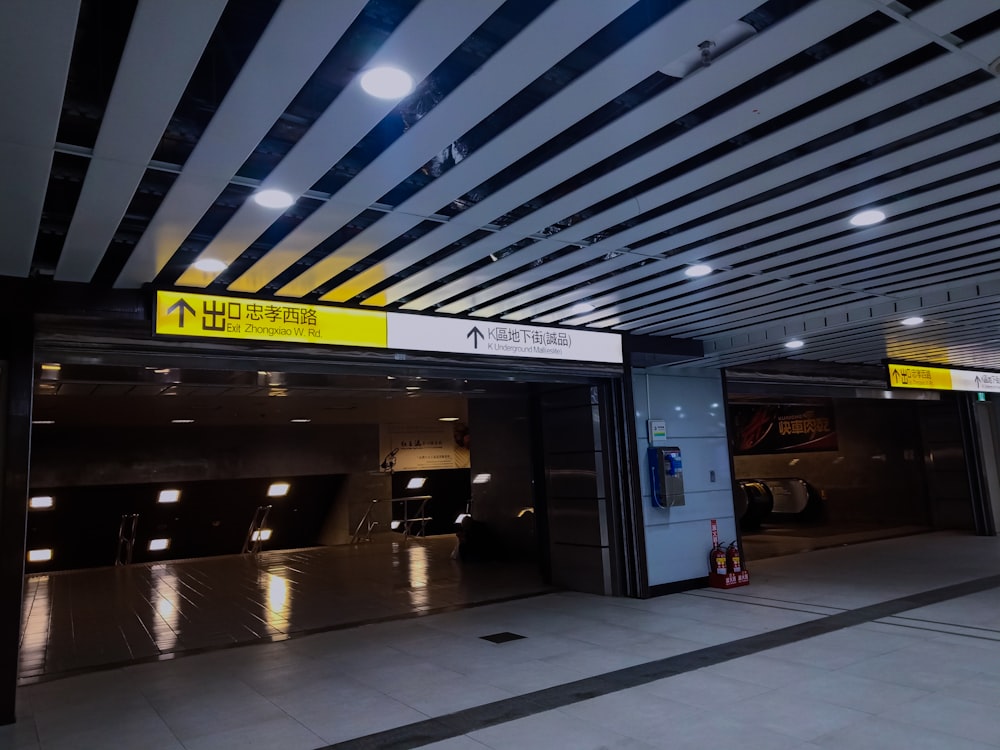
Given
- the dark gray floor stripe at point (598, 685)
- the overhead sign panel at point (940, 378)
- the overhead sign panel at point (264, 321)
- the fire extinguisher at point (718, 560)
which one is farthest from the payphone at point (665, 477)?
the overhead sign panel at point (940, 378)

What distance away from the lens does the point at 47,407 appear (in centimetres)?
1215

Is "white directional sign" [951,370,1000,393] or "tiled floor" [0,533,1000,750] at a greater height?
"white directional sign" [951,370,1000,393]

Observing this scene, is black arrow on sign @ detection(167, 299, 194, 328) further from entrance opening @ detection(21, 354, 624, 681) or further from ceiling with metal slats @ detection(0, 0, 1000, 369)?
entrance opening @ detection(21, 354, 624, 681)

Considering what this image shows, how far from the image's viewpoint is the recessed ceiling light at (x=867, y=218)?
173 inches

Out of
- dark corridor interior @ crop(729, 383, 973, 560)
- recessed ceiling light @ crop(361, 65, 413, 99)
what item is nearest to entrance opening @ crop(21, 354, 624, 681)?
recessed ceiling light @ crop(361, 65, 413, 99)

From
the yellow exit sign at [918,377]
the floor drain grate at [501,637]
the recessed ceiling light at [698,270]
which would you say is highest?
the recessed ceiling light at [698,270]

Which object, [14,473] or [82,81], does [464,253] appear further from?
[14,473]

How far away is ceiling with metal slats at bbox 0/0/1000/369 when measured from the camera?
2.50 metres

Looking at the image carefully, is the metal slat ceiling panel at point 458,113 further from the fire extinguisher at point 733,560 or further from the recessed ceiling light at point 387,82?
the fire extinguisher at point 733,560

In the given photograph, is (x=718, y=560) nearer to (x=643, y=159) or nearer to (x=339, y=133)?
(x=643, y=159)

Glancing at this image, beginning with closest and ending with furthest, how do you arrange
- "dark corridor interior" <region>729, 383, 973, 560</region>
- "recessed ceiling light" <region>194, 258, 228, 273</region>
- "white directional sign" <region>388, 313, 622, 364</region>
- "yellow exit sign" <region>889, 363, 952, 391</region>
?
"recessed ceiling light" <region>194, 258, 228, 273</region> < "white directional sign" <region>388, 313, 622, 364</region> < "yellow exit sign" <region>889, 363, 952, 391</region> < "dark corridor interior" <region>729, 383, 973, 560</region>

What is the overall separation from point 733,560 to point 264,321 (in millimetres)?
6507

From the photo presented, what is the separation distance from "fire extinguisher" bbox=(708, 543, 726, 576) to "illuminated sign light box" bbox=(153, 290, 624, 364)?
3183mm

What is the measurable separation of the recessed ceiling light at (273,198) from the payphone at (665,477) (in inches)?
238
